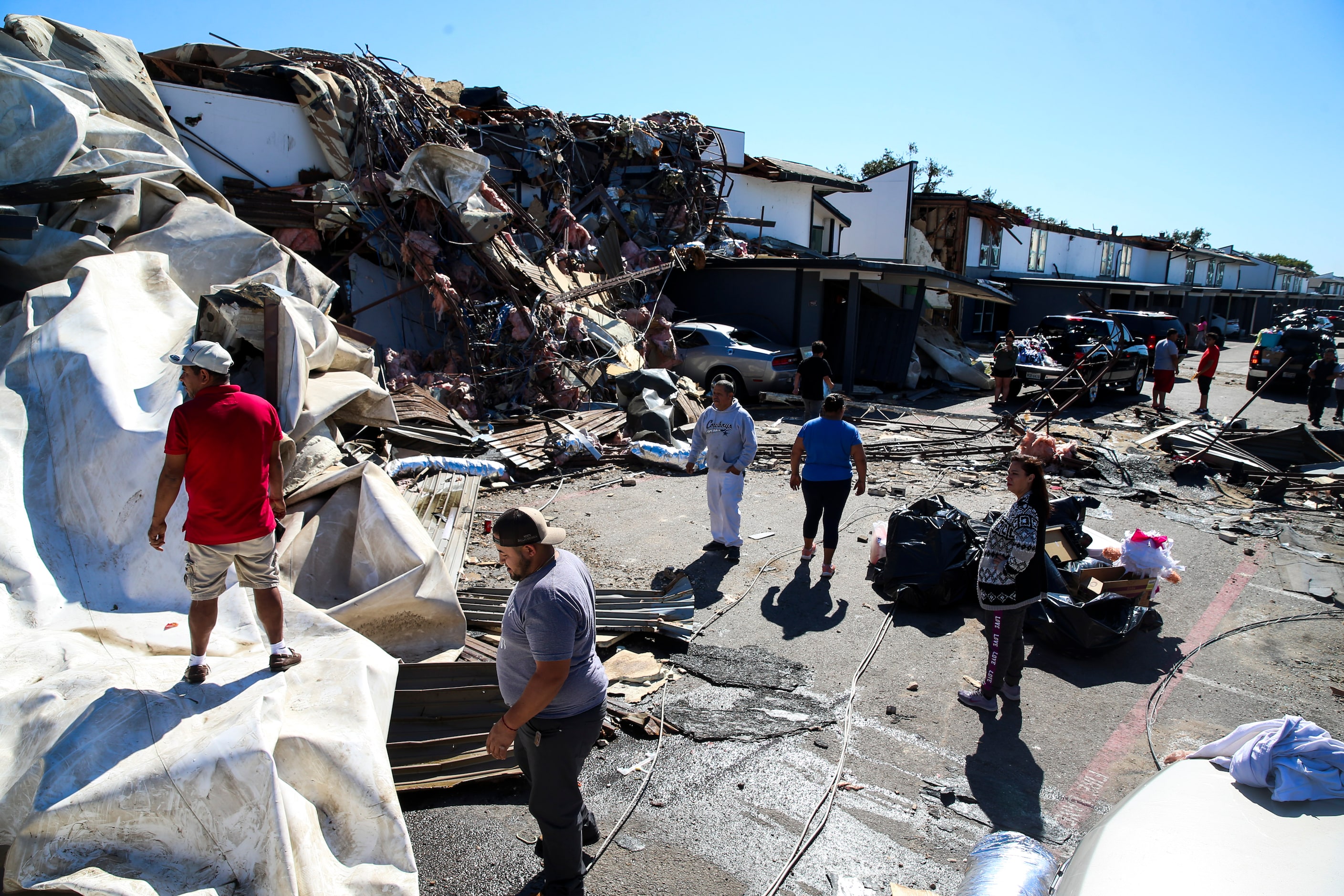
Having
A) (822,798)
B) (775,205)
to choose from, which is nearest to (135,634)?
(822,798)

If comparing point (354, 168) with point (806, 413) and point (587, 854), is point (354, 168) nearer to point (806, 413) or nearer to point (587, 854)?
point (806, 413)

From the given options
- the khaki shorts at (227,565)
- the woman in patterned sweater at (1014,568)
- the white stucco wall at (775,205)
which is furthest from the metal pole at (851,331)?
the khaki shorts at (227,565)

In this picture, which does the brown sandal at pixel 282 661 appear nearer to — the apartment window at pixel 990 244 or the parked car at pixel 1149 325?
the parked car at pixel 1149 325

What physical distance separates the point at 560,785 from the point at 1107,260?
4622cm

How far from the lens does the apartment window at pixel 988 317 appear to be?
3120 cm

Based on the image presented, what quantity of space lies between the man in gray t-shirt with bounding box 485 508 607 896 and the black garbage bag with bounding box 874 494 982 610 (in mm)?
3774

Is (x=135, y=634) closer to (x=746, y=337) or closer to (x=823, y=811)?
(x=823, y=811)

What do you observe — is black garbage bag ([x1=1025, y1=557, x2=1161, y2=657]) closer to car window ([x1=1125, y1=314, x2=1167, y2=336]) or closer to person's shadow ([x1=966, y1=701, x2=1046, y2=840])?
person's shadow ([x1=966, y1=701, x2=1046, y2=840])

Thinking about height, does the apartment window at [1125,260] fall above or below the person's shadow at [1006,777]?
above

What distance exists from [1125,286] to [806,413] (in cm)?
3080

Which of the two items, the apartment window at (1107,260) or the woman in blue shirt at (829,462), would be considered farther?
the apartment window at (1107,260)

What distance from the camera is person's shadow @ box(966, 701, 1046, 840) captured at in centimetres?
384

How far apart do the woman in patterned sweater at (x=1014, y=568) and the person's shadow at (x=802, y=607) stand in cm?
146

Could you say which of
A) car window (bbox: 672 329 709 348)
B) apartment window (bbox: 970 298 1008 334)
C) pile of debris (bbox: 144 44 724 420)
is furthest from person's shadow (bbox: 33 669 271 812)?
apartment window (bbox: 970 298 1008 334)
